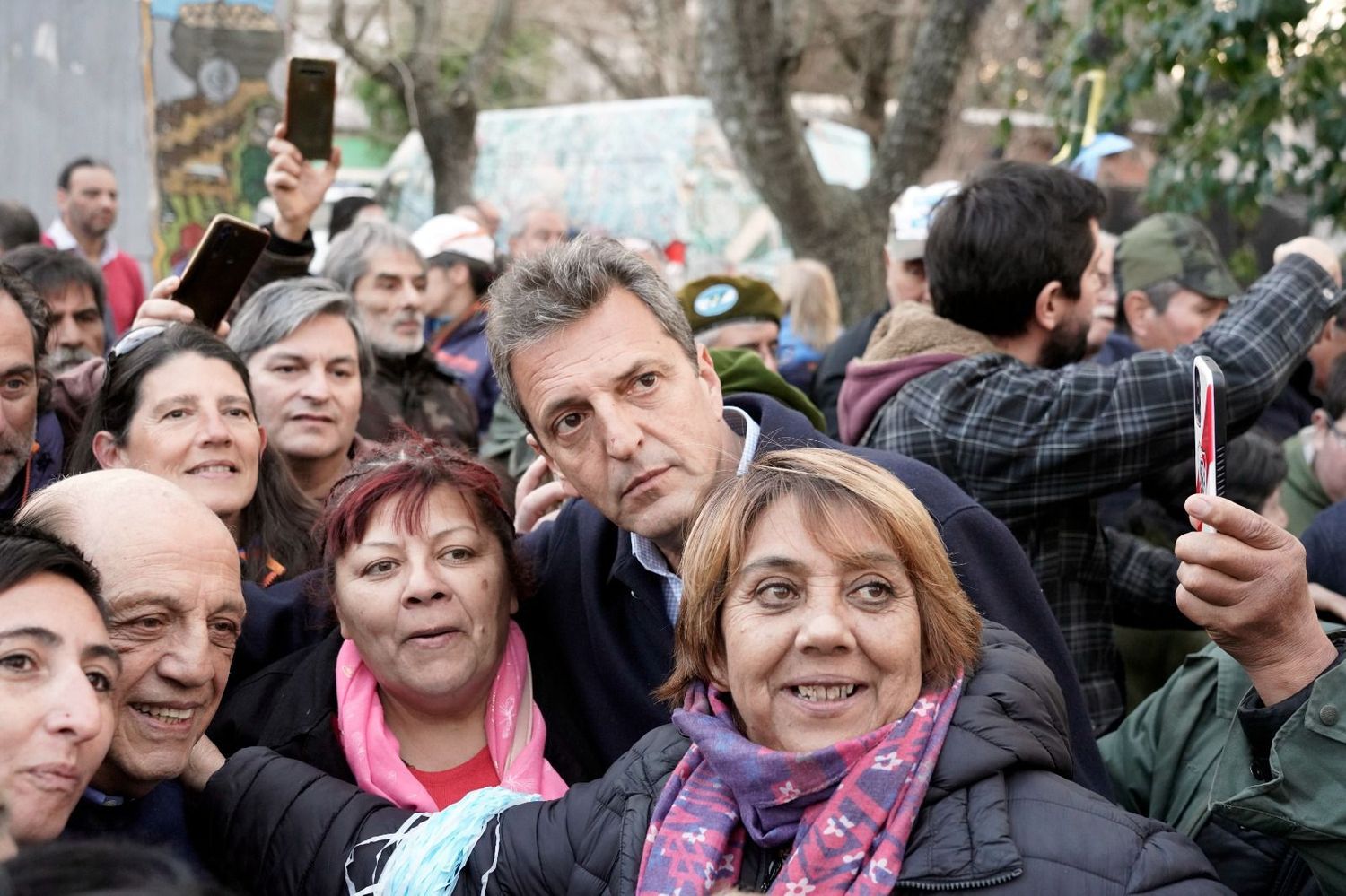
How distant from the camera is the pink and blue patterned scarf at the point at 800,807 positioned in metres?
2.28

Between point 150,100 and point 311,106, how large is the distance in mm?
4056

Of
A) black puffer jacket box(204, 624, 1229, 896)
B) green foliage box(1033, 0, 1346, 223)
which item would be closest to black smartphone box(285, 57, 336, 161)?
black puffer jacket box(204, 624, 1229, 896)

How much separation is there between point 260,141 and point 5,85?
1432mm

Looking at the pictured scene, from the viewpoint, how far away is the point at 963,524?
3.07m

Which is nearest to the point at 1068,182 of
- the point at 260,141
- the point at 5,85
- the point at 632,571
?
the point at 632,571

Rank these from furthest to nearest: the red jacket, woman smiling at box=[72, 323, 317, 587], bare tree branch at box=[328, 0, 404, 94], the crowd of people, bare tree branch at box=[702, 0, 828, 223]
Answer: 1. bare tree branch at box=[328, 0, 404, 94]
2. bare tree branch at box=[702, 0, 828, 223]
3. the red jacket
4. woman smiling at box=[72, 323, 317, 587]
5. the crowd of people

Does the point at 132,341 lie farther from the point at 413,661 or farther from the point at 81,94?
the point at 81,94

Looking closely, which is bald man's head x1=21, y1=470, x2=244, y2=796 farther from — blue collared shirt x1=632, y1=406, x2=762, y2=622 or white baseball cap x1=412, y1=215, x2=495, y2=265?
white baseball cap x1=412, y1=215, x2=495, y2=265

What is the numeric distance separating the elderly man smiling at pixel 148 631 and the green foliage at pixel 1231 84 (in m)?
4.91

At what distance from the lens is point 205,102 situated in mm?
8273

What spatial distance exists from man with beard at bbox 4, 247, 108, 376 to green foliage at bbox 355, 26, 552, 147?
63.0ft

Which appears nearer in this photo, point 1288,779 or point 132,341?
point 1288,779

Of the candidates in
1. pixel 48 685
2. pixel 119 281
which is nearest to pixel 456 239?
pixel 119 281

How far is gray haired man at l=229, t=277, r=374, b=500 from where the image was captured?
453cm
